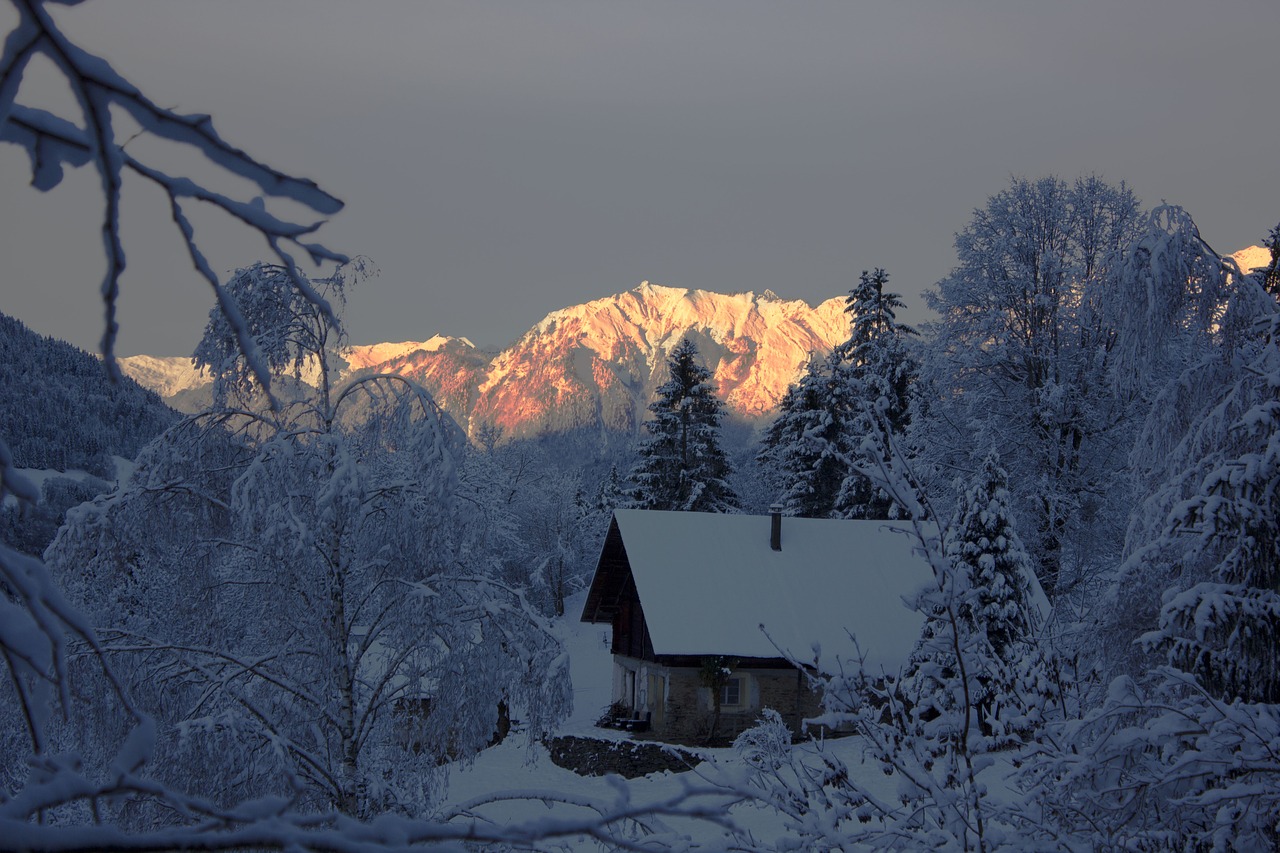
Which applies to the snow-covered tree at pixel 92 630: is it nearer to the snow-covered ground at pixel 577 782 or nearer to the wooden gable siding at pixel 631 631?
the snow-covered ground at pixel 577 782

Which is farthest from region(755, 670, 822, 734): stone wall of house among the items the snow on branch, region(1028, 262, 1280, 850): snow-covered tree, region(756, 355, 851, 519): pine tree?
the snow on branch

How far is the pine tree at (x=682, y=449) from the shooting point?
44.2m

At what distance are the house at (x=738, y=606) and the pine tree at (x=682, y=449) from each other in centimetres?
1367

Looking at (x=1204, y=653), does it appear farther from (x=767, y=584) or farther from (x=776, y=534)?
(x=776, y=534)

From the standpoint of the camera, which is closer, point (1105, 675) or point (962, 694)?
point (962, 694)

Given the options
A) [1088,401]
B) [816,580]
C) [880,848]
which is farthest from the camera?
[816,580]

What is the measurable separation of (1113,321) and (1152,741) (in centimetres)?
416

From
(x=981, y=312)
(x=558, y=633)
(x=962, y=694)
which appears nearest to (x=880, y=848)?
(x=962, y=694)

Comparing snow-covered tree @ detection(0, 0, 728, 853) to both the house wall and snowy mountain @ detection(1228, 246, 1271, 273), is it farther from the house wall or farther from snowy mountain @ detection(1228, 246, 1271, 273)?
the house wall

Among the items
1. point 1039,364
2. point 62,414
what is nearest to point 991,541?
point 1039,364

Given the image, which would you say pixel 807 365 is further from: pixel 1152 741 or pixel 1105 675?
pixel 1152 741

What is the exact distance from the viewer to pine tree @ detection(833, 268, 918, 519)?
123 ft

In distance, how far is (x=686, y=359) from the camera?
148ft

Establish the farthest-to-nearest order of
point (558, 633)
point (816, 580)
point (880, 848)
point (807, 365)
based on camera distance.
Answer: point (807, 365)
point (816, 580)
point (558, 633)
point (880, 848)
